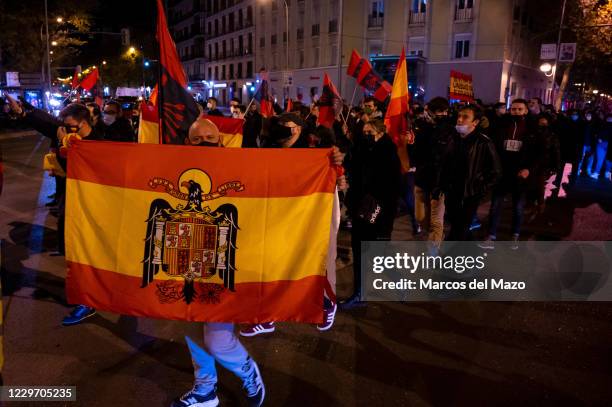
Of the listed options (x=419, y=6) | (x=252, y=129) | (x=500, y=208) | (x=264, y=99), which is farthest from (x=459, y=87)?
(x=419, y=6)

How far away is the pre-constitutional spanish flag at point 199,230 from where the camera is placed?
10.5 feet

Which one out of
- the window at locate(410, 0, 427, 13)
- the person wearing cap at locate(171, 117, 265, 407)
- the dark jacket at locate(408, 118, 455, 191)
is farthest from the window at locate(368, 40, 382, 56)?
the person wearing cap at locate(171, 117, 265, 407)

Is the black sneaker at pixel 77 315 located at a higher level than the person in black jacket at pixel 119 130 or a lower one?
lower

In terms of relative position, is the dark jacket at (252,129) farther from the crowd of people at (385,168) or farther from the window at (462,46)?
the window at (462,46)

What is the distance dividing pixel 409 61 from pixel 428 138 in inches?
1038

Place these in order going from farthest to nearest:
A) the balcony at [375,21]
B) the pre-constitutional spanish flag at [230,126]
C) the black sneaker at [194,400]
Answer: the balcony at [375,21] → the pre-constitutional spanish flag at [230,126] → the black sneaker at [194,400]

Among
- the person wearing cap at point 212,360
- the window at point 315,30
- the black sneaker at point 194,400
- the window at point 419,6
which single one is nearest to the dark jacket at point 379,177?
the person wearing cap at point 212,360

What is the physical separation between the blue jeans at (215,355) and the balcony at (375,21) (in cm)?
4108

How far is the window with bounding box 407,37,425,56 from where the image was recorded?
128 ft

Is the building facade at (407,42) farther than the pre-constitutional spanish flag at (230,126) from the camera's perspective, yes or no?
Yes

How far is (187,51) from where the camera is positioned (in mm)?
83062

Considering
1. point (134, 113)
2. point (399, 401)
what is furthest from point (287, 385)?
point (134, 113)

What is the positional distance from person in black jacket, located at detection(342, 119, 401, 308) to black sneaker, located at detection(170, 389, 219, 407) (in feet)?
6.82

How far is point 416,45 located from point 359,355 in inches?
1519
